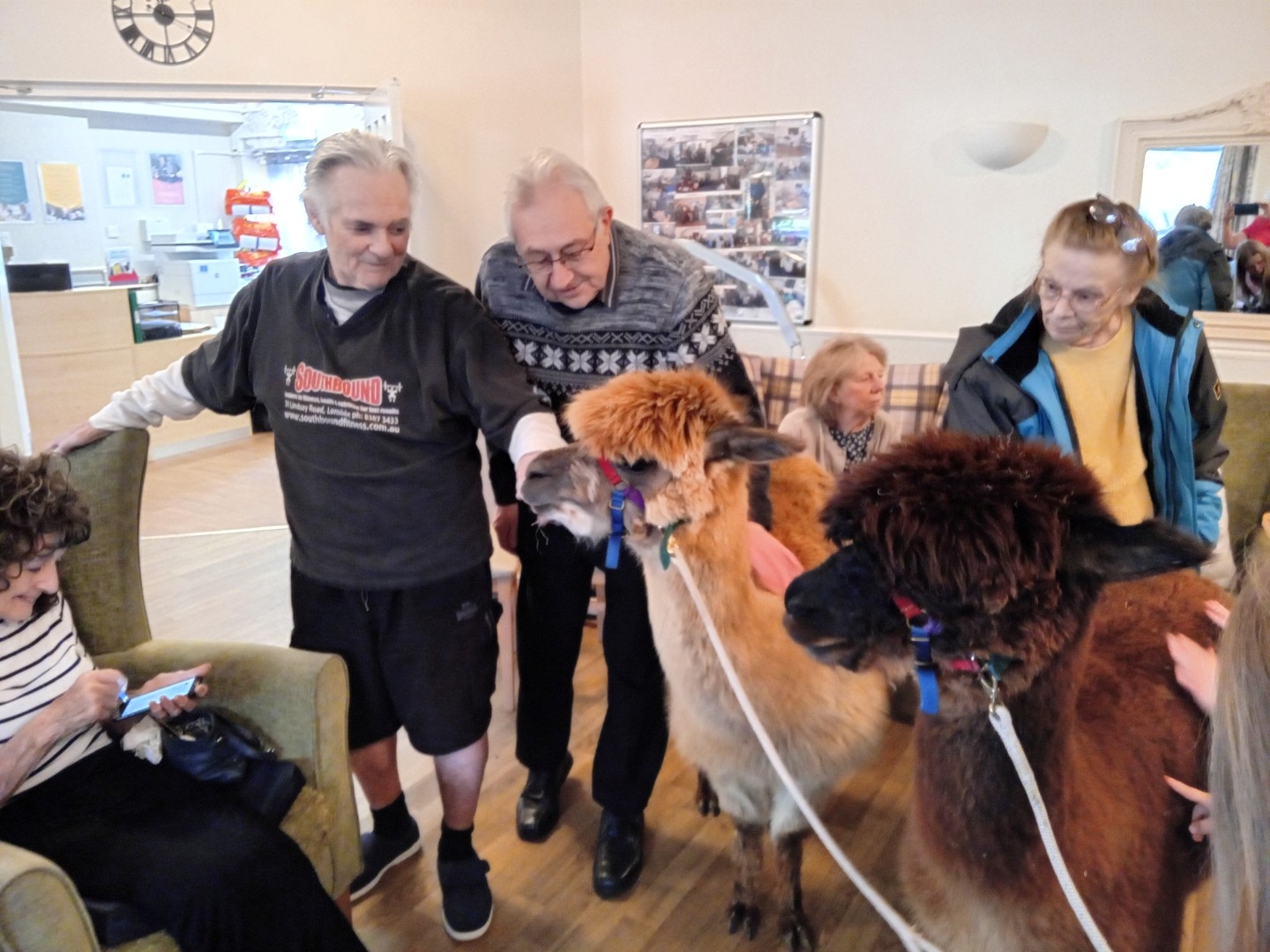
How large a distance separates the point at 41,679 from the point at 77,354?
5.62 metres

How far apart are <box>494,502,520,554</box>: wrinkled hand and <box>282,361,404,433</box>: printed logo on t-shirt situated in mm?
520

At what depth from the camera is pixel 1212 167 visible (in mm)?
3699

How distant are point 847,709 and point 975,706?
2.37ft

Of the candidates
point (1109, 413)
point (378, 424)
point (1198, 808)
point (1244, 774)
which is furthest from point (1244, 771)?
point (378, 424)

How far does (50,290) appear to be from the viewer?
6.12 meters

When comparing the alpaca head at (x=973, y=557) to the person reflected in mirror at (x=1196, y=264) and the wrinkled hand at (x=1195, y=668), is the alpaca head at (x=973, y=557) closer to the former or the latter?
the wrinkled hand at (x=1195, y=668)

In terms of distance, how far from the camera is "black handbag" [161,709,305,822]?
1.59 metres

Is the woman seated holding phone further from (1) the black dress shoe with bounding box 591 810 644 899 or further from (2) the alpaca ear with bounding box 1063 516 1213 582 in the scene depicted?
(2) the alpaca ear with bounding box 1063 516 1213 582

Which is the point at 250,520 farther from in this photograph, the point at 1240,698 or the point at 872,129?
the point at 1240,698

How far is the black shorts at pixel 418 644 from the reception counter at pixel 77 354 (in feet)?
15.6

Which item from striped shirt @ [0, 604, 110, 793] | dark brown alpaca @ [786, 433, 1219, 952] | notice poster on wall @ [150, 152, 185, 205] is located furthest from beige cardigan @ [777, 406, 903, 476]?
notice poster on wall @ [150, 152, 185, 205]

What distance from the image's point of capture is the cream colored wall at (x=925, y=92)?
3725 mm

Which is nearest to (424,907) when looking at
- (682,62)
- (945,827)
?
(945,827)

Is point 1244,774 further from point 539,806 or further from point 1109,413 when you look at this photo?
point 539,806
